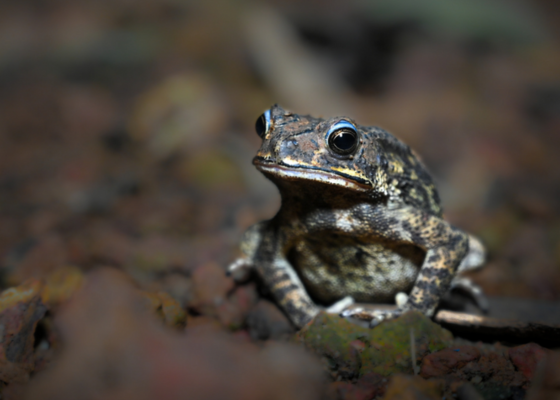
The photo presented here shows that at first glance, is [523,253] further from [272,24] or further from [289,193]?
[272,24]

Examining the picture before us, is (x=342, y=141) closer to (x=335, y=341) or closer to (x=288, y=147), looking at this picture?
(x=288, y=147)

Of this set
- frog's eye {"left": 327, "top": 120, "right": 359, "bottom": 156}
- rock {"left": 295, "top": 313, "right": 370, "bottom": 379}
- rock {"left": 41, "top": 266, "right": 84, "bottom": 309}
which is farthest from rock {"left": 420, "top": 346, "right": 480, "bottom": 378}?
rock {"left": 41, "top": 266, "right": 84, "bottom": 309}

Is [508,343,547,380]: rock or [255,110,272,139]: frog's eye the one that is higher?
[255,110,272,139]: frog's eye

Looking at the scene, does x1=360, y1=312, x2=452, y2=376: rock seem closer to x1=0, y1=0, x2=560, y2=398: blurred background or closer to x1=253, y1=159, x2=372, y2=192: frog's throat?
x1=253, y1=159, x2=372, y2=192: frog's throat

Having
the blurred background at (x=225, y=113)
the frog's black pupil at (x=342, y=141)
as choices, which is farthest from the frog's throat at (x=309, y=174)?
the blurred background at (x=225, y=113)

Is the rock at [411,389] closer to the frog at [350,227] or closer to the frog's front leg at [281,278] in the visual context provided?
the frog at [350,227]

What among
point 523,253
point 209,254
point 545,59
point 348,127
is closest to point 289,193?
point 348,127

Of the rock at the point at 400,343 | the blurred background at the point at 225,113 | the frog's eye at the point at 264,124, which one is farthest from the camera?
the blurred background at the point at 225,113
